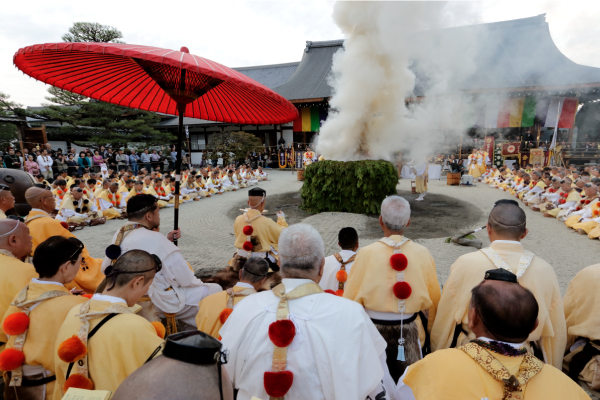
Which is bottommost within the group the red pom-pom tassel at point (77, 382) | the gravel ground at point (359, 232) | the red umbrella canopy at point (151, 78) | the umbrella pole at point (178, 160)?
the gravel ground at point (359, 232)

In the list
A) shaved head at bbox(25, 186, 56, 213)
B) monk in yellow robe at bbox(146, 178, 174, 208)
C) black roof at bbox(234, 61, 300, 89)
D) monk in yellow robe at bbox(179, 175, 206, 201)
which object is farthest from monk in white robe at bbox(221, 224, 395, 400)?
black roof at bbox(234, 61, 300, 89)

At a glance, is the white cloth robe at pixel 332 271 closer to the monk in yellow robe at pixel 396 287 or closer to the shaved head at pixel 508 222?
the monk in yellow robe at pixel 396 287

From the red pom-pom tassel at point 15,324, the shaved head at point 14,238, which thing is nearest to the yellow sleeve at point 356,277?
the red pom-pom tassel at point 15,324

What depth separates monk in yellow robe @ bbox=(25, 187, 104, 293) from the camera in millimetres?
3521

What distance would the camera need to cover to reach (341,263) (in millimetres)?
3123

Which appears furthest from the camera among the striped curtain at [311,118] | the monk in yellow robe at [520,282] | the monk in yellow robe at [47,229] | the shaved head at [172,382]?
the striped curtain at [311,118]

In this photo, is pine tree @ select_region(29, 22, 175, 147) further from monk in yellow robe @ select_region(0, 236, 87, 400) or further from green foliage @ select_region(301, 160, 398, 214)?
monk in yellow robe @ select_region(0, 236, 87, 400)

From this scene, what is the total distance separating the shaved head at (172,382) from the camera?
2.79 ft

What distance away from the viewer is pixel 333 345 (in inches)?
53.2

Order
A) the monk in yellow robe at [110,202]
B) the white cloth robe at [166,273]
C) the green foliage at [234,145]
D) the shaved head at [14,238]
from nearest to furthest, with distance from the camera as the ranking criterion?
the shaved head at [14,238], the white cloth robe at [166,273], the monk in yellow robe at [110,202], the green foliage at [234,145]

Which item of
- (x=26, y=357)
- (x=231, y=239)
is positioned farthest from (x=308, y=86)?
(x=26, y=357)

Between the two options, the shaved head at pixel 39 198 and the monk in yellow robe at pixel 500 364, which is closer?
the monk in yellow robe at pixel 500 364

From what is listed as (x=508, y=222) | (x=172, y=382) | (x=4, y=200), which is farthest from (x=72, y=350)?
(x=4, y=200)

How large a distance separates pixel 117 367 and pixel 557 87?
68.1 feet
